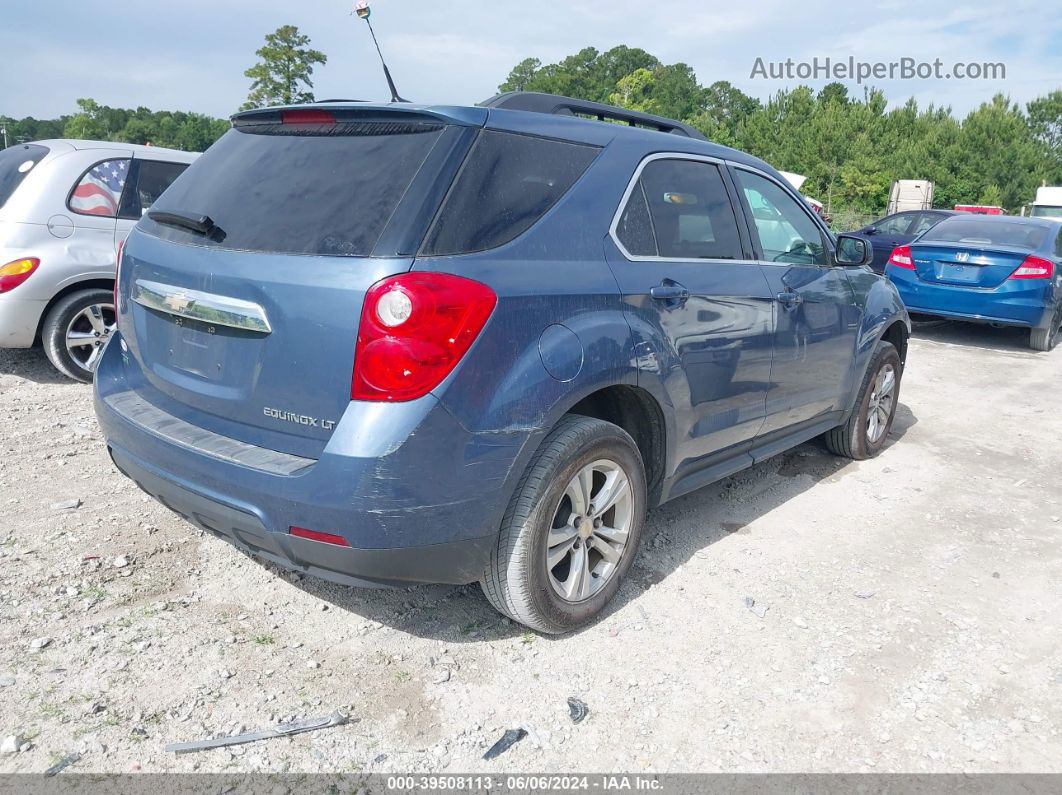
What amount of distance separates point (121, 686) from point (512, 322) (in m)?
1.69

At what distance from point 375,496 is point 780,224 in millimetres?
2785

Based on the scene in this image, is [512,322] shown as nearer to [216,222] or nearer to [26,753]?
[216,222]

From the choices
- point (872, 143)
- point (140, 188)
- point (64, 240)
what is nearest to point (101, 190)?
point (140, 188)

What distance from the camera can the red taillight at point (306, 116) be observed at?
2.91m

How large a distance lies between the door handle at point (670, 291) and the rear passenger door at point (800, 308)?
802 mm

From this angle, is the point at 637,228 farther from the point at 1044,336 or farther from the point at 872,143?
the point at 872,143

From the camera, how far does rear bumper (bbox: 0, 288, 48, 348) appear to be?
19.1 feet

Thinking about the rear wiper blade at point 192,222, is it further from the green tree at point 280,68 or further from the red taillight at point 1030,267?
the green tree at point 280,68

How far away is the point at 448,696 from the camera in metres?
2.77

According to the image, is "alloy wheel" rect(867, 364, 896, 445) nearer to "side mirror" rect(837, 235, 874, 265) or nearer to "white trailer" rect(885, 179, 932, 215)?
"side mirror" rect(837, 235, 874, 265)

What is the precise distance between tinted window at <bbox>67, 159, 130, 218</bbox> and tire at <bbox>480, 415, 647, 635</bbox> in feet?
16.0

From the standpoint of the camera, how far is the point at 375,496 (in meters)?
2.42

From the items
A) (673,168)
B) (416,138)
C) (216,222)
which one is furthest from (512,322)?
(673,168)

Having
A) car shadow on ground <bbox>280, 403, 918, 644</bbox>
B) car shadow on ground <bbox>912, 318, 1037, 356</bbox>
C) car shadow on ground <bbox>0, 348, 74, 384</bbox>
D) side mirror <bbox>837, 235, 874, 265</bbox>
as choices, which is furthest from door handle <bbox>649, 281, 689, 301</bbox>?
car shadow on ground <bbox>912, 318, 1037, 356</bbox>
